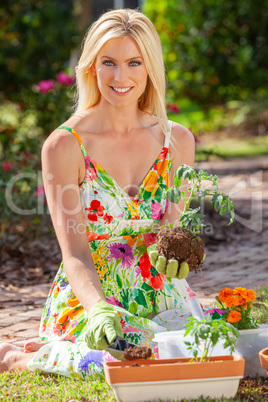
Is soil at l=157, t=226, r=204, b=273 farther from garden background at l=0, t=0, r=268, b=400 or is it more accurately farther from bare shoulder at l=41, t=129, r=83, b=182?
garden background at l=0, t=0, r=268, b=400

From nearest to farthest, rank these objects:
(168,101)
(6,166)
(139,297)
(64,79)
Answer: (139,297)
(6,166)
(168,101)
(64,79)

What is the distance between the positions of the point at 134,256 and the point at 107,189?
1.03ft

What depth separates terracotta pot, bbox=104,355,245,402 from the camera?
7.35 feet

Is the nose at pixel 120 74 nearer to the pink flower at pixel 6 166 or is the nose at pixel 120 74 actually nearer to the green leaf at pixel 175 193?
the green leaf at pixel 175 193

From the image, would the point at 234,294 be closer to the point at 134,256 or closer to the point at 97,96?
the point at 134,256

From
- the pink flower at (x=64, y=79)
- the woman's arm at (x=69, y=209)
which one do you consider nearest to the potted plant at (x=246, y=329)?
the woman's arm at (x=69, y=209)

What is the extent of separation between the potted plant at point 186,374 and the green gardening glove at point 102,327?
10 cm

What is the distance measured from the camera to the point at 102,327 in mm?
2359

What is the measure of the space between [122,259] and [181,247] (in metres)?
0.63

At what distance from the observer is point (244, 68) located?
34.6ft

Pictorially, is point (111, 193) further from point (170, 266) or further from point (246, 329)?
point (246, 329)

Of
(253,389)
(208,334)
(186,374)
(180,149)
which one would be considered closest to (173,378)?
(186,374)

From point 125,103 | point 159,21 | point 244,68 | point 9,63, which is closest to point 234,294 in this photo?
point 125,103

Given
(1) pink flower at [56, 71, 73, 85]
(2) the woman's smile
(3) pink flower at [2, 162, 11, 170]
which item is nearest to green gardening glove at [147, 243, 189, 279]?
(2) the woman's smile
